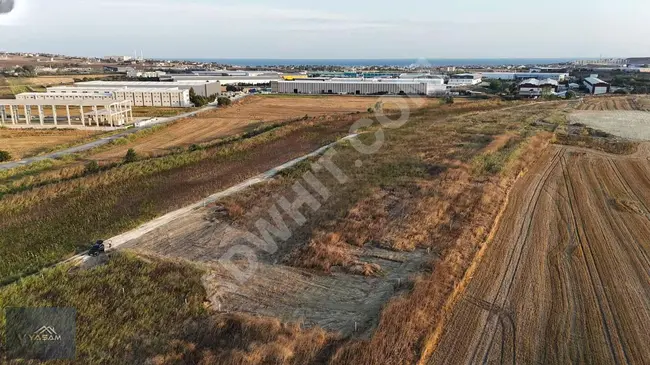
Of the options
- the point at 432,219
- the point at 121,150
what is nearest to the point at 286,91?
the point at 121,150

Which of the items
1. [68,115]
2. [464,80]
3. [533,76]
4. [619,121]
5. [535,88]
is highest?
[533,76]

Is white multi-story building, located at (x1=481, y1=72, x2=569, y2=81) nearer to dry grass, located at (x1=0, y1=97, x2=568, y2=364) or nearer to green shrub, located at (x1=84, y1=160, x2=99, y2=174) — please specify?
dry grass, located at (x1=0, y1=97, x2=568, y2=364)

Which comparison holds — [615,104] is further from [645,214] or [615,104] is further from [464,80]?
[645,214]

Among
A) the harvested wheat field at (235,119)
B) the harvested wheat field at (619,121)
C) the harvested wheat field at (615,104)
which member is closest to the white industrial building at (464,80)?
the harvested wheat field at (615,104)

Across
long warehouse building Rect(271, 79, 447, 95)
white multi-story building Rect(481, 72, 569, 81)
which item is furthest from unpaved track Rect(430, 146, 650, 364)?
white multi-story building Rect(481, 72, 569, 81)

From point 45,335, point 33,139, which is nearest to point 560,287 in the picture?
point 45,335

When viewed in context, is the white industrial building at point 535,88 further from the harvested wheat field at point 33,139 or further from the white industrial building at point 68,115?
the harvested wheat field at point 33,139

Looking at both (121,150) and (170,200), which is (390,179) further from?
(121,150)
